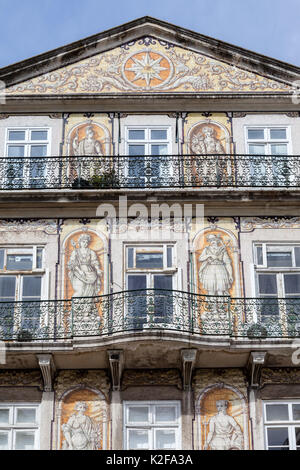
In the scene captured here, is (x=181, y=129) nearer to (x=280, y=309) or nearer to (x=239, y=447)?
(x=280, y=309)

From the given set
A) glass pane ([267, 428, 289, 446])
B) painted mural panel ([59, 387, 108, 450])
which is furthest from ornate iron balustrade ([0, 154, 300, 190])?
glass pane ([267, 428, 289, 446])

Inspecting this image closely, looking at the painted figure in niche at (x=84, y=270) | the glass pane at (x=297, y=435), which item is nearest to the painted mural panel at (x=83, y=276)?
the painted figure in niche at (x=84, y=270)

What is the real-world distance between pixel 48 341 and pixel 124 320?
1.54 m

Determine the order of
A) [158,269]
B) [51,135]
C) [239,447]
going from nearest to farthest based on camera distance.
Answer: [239,447] < [158,269] < [51,135]

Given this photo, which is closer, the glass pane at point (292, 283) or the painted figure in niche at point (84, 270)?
the painted figure in niche at point (84, 270)

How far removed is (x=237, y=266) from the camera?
73.8 ft

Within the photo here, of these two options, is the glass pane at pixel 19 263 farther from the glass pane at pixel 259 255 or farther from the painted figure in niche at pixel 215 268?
the glass pane at pixel 259 255

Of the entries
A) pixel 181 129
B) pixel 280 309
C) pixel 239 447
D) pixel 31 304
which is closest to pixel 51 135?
pixel 181 129

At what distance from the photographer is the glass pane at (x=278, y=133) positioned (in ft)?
80.0

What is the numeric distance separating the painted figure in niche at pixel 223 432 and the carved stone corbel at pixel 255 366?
712mm

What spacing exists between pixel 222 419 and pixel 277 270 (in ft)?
11.3

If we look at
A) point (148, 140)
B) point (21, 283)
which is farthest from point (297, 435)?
point (148, 140)

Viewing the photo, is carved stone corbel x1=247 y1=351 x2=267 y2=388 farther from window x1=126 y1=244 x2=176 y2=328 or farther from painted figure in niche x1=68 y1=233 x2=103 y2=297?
painted figure in niche x1=68 y1=233 x2=103 y2=297

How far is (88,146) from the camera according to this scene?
24125 mm
